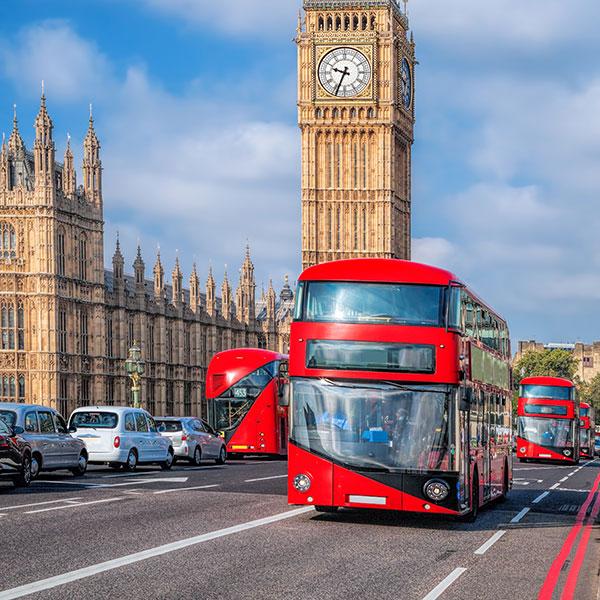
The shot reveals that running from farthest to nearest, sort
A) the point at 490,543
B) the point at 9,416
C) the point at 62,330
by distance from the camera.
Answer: the point at 62,330, the point at 9,416, the point at 490,543

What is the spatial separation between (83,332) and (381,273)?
47.5 metres

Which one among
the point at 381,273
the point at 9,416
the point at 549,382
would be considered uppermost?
the point at 381,273

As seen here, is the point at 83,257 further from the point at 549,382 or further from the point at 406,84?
the point at 406,84

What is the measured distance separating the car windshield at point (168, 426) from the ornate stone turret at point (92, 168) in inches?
1115

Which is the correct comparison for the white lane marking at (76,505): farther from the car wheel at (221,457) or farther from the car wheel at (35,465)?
the car wheel at (221,457)

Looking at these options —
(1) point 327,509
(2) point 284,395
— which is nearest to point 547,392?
(1) point 327,509

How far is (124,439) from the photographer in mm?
30688

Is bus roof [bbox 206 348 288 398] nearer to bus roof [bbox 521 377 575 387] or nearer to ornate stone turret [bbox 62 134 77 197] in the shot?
bus roof [bbox 521 377 575 387]

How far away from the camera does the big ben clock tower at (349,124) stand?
296ft

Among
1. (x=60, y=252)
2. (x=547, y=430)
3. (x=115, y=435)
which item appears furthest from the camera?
(x=60, y=252)

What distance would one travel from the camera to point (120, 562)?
12.6 m

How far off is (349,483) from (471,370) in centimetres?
268

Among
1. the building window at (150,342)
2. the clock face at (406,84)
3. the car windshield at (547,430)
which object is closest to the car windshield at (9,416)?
the car windshield at (547,430)

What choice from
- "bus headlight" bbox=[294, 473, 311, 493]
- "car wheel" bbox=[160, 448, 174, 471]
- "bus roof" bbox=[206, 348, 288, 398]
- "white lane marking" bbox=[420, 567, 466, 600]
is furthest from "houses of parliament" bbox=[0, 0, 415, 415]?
"white lane marking" bbox=[420, 567, 466, 600]
